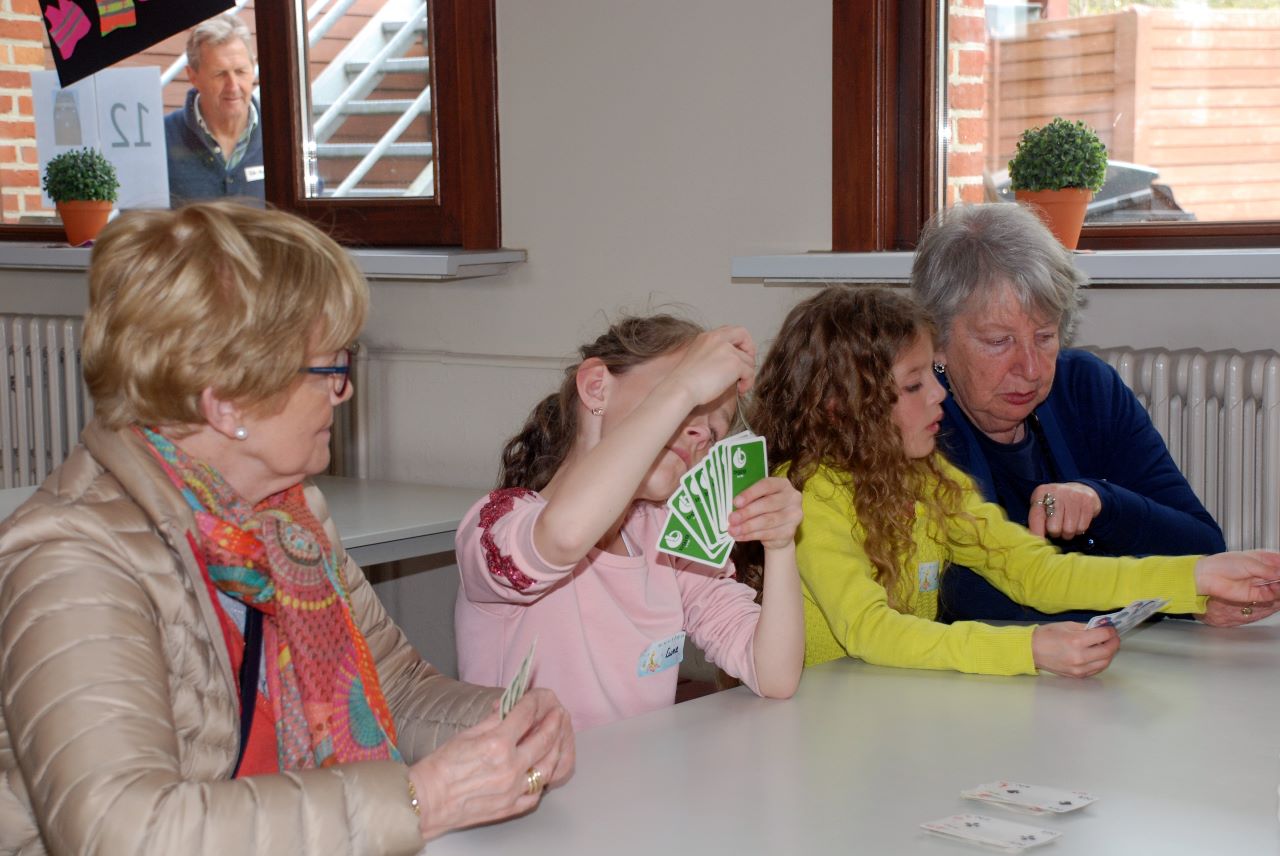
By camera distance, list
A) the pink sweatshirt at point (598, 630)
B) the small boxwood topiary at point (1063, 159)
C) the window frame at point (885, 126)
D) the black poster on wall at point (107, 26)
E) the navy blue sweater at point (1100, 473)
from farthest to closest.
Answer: the black poster on wall at point (107, 26) < the window frame at point (885, 126) < the small boxwood topiary at point (1063, 159) < the navy blue sweater at point (1100, 473) < the pink sweatshirt at point (598, 630)

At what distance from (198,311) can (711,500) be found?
2.29 ft

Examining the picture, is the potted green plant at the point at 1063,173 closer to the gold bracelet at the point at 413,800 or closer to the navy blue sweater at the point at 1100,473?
the navy blue sweater at the point at 1100,473

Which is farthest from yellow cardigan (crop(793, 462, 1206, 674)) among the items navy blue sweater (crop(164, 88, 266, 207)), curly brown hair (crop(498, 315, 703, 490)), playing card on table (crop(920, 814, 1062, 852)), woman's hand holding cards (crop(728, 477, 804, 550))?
navy blue sweater (crop(164, 88, 266, 207))

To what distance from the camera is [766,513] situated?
5.85 ft

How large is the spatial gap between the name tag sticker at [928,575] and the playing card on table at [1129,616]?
0.34 metres

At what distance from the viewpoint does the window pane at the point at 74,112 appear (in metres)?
4.75

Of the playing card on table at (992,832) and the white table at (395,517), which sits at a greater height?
→ the playing card on table at (992,832)

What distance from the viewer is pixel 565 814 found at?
1341mm

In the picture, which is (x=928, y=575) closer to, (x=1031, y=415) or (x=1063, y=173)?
(x=1031, y=415)

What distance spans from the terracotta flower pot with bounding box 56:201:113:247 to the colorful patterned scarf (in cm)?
350

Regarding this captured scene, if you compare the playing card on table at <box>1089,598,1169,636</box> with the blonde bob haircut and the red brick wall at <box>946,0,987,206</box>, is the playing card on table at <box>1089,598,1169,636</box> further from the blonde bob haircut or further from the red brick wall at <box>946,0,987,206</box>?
the red brick wall at <box>946,0,987,206</box>

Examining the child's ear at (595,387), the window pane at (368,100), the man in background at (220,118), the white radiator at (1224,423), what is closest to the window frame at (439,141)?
the window pane at (368,100)

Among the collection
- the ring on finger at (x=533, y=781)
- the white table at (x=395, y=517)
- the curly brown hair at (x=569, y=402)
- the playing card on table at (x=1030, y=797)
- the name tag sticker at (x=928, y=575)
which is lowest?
the white table at (x=395, y=517)

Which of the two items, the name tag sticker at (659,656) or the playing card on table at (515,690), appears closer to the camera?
the playing card on table at (515,690)
